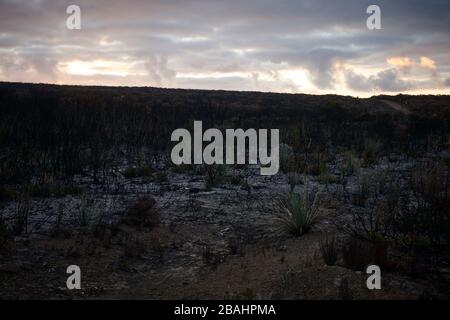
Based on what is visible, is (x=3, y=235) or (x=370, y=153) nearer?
(x=3, y=235)

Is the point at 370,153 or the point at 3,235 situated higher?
the point at 370,153

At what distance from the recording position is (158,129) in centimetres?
1870

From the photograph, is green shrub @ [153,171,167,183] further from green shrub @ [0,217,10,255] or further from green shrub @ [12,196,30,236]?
green shrub @ [0,217,10,255]

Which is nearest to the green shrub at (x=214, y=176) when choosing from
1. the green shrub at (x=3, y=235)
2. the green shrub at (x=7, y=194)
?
the green shrub at (x=7, y=194)

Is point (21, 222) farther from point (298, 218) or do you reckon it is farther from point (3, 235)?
point (298, 218)

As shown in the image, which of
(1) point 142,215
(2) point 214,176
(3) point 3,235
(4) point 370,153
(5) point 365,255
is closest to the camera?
(5) point 365,255

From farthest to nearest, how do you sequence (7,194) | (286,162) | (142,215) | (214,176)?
1. (286,162)
2. (214,176)
3. (7,194)
4. (142,215)

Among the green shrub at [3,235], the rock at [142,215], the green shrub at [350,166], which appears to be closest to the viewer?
the green shrub at [3,235]

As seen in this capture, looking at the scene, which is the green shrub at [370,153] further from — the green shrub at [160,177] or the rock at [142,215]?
the rock at [142,215]

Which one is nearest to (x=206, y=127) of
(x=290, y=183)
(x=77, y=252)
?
(x=290, y=183)

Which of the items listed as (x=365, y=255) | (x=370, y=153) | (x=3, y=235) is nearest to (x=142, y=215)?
(x=3, y=235)

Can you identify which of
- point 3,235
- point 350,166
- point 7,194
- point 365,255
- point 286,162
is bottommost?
point 365,255

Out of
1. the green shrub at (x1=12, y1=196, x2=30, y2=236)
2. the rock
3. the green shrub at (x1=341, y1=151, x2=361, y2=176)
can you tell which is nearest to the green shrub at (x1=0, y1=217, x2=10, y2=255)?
the green shrub at (x1=12, y1=196, x2=30, y2=236)

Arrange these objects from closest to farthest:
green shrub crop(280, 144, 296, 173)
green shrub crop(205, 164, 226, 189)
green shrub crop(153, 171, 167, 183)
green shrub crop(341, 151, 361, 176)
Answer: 1. green shrub crop(205, 164, 226, 189)
2. green shrub crop(153, 171, 167, 183)
3. green shrub crop(280, 144, 296, 173)
4. green shrub crop(341, 151, 361, 176)
